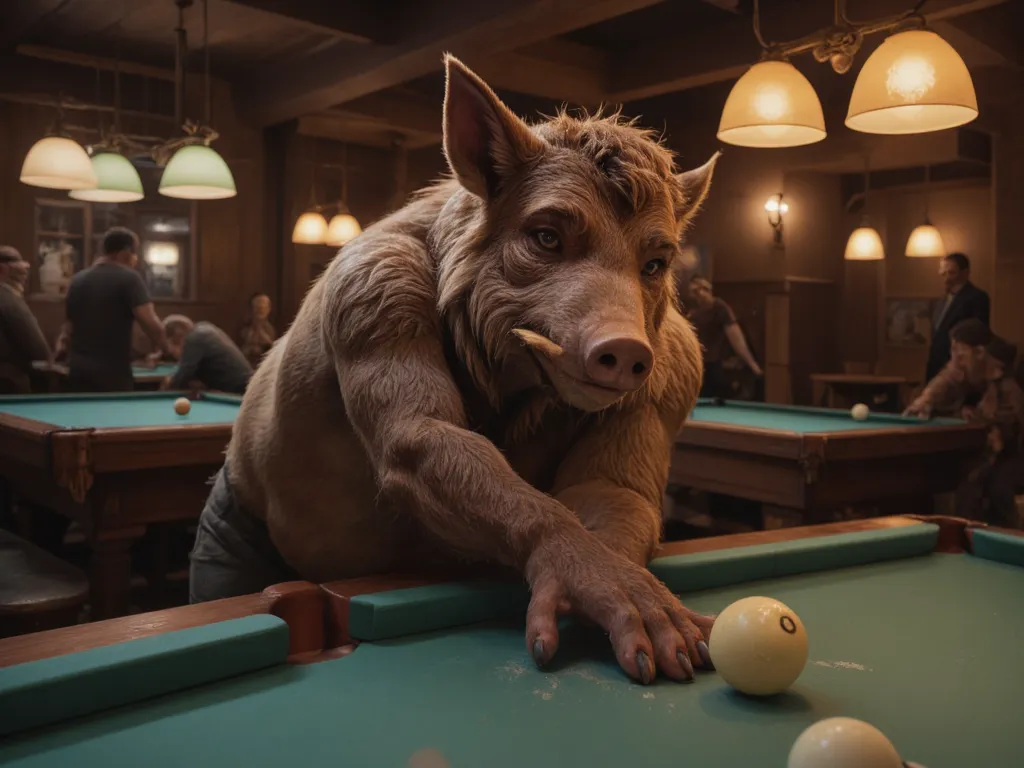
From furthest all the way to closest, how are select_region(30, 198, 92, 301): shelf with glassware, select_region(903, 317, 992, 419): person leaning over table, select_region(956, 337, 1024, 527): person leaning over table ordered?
1. select_region(30, 198, 92, 301): shelf with glassware
2. select_region(903, 317, 992, 419): person leaning over table
3. select_region(956, 337, 1024, 527): person leaning over table

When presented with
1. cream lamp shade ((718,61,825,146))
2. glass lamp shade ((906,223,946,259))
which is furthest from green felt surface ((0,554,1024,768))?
glass lamp shade ((906,223,946,259))

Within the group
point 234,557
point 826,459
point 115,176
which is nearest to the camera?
point 234,557

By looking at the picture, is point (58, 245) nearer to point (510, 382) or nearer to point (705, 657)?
point (510, 382)

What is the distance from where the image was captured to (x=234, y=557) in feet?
7.27

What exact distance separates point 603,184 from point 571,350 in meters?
0.33

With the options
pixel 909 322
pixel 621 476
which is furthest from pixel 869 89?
pixel 909 322

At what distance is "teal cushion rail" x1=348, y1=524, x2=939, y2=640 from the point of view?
4.42ft

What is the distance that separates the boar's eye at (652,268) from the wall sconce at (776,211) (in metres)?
8.24

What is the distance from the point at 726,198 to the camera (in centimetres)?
958

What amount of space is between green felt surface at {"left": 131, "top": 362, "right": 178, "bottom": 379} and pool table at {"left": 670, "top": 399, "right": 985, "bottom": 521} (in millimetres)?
4738

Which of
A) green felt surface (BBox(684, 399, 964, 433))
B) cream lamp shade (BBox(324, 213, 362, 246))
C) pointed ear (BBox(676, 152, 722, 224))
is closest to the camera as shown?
pointed ear (BBox(676, 152, 722, 224))

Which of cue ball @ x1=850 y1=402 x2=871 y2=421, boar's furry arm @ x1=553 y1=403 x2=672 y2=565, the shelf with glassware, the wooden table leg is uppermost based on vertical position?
the shelf with glassware

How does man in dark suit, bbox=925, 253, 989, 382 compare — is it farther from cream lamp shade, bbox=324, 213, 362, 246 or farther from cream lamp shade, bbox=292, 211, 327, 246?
cream lamp shade, bbox=292, 211, 327, 246

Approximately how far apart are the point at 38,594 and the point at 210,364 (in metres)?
2.99
